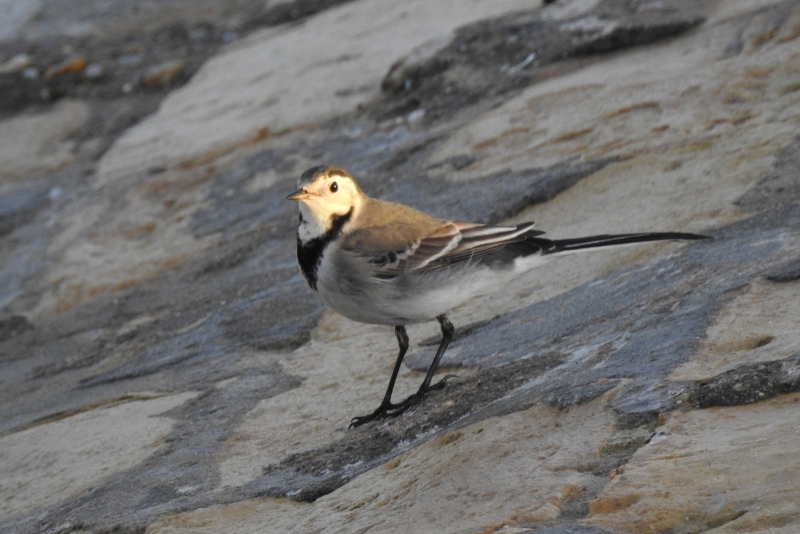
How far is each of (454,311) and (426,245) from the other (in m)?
1.15

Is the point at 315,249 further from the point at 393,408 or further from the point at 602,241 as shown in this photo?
the point at 602,241

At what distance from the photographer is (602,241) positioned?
4926 mm

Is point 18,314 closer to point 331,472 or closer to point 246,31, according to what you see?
point 331,472

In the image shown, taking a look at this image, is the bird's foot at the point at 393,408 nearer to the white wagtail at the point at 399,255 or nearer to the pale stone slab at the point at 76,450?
the white wagtail at the point at 399,255

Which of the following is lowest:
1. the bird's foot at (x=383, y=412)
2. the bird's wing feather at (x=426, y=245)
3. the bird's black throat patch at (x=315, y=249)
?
the bird's foot at (x=383, y=412)

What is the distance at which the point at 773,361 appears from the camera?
362 centimetres

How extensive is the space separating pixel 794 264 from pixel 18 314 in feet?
21.0

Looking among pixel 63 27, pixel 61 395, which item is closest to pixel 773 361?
pixel 61 395

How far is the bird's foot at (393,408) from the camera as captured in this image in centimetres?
484

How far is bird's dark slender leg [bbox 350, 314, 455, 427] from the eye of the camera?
15.9 ft

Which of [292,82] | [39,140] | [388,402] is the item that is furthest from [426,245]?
[39,140]

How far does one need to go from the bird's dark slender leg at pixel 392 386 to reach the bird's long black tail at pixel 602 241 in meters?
0.63

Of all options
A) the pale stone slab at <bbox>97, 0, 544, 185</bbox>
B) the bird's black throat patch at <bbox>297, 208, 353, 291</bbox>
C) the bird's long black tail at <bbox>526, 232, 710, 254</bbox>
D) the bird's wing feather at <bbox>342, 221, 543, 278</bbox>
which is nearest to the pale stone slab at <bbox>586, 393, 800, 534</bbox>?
the bird's long black tail at <bbox>526, 232, 710, 254</bbox>

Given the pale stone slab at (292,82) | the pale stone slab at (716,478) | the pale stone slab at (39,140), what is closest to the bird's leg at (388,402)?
the pale stone slab at (716,478)
